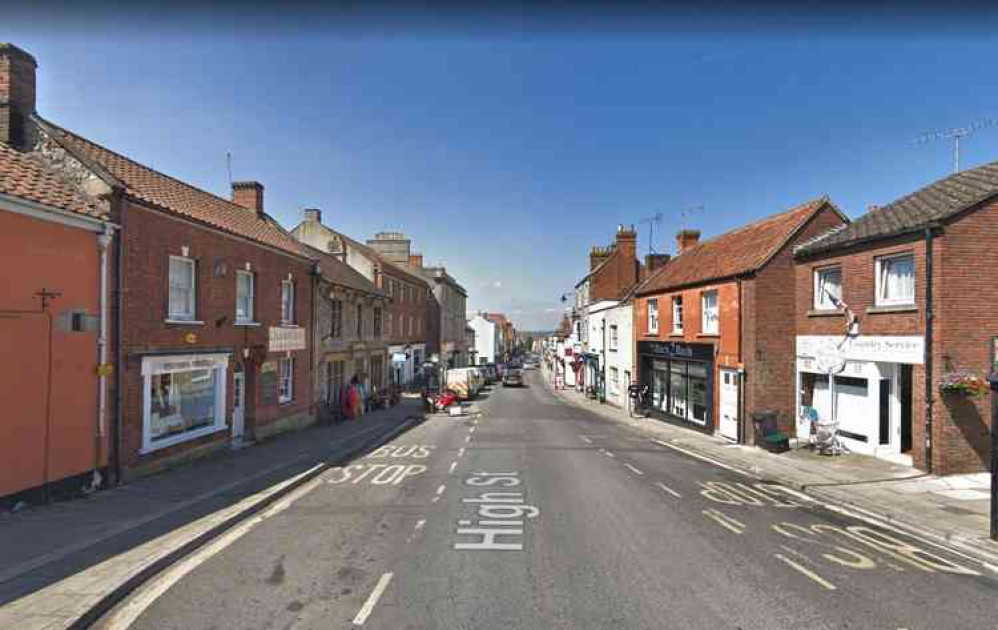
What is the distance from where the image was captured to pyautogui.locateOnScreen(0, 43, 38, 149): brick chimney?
1117 cm

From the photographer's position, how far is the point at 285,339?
1928 cm

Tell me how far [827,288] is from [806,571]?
41.4 feet

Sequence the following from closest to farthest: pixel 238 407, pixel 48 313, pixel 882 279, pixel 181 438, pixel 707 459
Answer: pixel 48 313 → pixel 181 438 → pixel 882 279 → pixel 707 459 → pixel 238 407

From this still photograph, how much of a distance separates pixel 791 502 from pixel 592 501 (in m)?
4.27

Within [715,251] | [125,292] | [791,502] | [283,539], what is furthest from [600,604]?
A: [715,251]

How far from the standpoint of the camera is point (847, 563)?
24.6ft

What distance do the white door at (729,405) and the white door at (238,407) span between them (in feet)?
54.8

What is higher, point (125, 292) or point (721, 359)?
point (125, 292)

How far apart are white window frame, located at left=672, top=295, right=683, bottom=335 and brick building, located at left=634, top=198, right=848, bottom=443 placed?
1.8 inches

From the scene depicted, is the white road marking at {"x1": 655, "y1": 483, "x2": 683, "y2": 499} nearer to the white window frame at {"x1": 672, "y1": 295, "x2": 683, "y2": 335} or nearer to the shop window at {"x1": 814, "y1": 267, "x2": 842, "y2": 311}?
the shop window at {"x1": 814, "y1": 267, "x2": 842, "y2": 311}

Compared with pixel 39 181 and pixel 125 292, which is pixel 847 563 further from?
pixel 39 181

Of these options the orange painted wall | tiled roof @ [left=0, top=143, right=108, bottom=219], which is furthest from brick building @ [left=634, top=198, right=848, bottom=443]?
tiled roof @ [left=0, top=143, right=108, bottom=219]

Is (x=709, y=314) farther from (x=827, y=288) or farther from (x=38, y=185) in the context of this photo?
(x=38, y=185)

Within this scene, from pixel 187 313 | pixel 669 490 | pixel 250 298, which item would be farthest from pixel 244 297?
pixel 669 490
